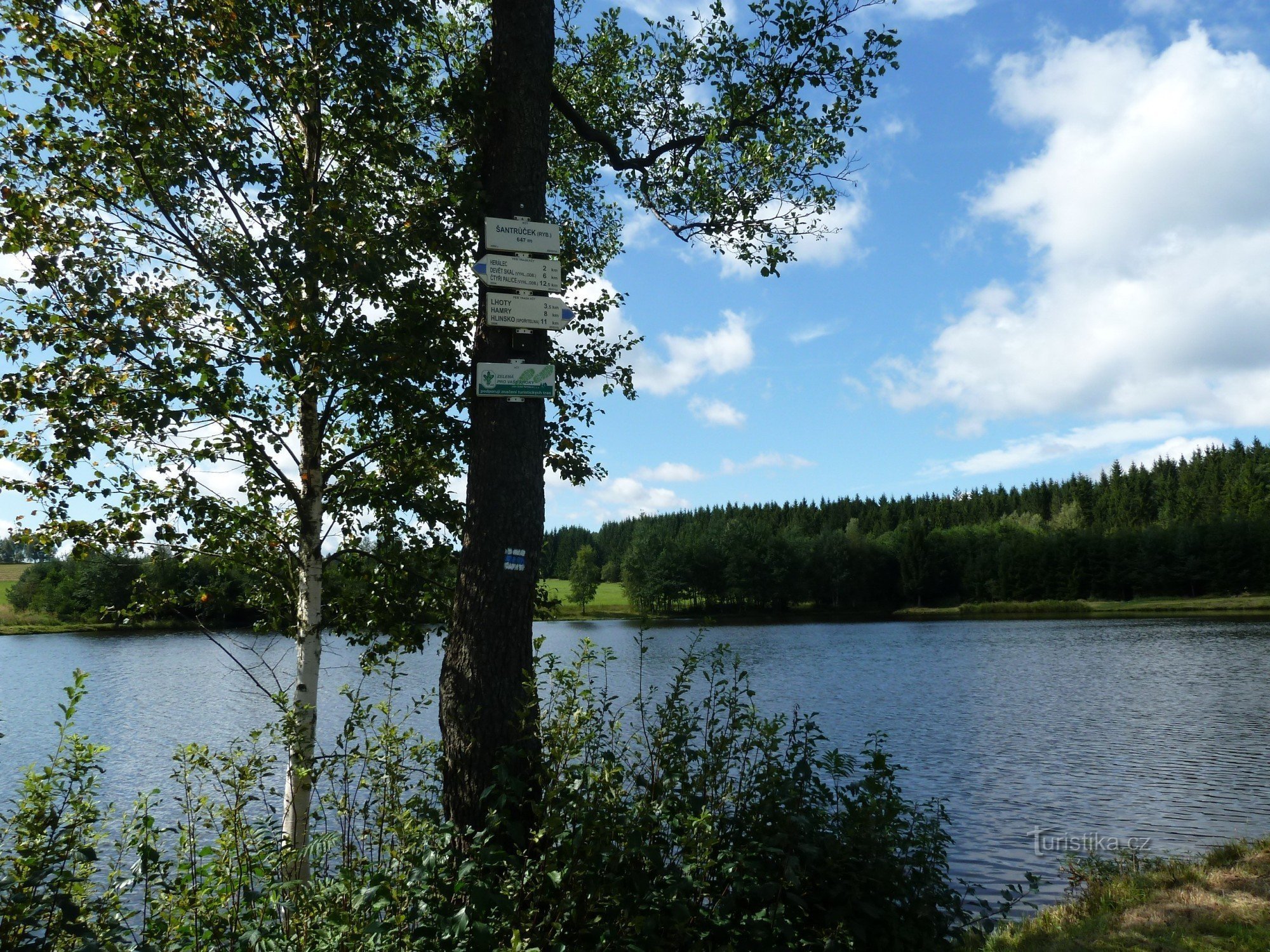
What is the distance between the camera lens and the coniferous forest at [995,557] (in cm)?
9062

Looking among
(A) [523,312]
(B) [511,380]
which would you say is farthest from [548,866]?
(A) [523,312]

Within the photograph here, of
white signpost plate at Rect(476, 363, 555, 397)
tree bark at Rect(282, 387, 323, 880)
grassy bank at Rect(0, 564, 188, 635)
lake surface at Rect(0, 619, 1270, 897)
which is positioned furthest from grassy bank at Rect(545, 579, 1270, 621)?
white signpost plate at Rect(476, 363, 555, 397)

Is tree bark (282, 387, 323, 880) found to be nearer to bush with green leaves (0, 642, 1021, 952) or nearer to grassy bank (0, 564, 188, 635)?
bush with green leaves (0, 642, 1021, 952)

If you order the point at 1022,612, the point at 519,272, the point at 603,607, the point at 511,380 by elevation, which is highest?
the point at 519,272

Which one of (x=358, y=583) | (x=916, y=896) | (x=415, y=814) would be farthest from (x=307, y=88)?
(x=916, y=896)

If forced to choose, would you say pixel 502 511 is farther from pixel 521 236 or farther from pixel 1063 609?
pixel 1063 609

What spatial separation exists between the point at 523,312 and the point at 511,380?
0.47 metres

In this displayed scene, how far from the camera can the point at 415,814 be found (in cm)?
417

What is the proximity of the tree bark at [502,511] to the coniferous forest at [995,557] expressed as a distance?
7067 centimetres

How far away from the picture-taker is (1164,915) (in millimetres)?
5680

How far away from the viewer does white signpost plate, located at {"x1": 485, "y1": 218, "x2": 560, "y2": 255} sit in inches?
205

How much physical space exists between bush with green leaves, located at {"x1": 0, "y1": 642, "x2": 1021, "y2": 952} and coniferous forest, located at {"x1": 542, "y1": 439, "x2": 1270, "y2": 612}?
70994 mm

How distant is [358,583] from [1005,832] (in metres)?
10.2

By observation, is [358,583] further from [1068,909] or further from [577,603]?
[577,603]
